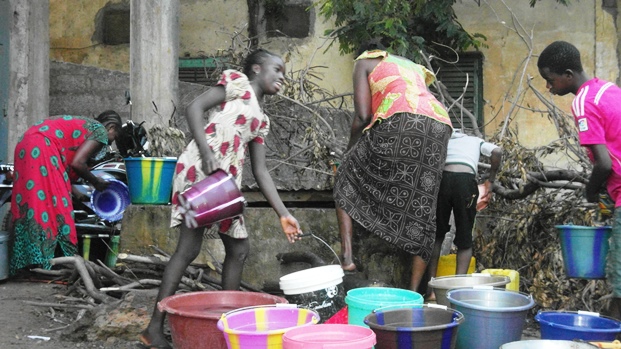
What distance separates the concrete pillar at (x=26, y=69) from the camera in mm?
8289

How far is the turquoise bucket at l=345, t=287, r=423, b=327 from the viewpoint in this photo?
3680mm

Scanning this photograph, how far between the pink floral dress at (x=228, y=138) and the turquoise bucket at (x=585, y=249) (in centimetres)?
179

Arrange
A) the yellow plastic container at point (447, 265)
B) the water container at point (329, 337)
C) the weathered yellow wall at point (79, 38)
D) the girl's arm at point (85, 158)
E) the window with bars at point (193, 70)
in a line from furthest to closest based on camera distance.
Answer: the weathered yellow wall at point (79, 38) → the window with bars at point (193, 70) → the girl's arm at point (85, 158) → the yellow plastic container at point (447, 265) → the water container at point (329, 337)

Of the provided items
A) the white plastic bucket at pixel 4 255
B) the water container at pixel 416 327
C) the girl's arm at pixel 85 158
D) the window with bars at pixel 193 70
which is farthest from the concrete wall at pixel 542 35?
the water container at pixel 416 327

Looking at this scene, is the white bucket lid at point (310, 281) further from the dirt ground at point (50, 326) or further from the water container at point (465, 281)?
the dirt ground at point (50, 326)

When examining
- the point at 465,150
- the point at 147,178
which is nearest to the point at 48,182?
the point at 147,178

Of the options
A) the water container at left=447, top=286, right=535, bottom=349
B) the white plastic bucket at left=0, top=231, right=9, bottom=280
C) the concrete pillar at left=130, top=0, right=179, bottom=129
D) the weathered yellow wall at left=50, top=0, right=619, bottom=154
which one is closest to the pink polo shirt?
the water container at left=447, top=286, right=535, bottom=349

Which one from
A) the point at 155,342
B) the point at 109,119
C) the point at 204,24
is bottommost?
A: the point at 155,342

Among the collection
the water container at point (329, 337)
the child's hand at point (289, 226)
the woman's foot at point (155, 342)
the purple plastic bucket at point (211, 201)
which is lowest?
the woman's foot at point (155, 342)

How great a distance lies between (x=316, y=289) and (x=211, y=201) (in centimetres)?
69

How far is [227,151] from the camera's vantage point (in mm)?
4121

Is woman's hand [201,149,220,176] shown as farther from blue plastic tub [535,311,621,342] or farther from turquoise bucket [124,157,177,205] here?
blue plastic tub [535,311,621,342]

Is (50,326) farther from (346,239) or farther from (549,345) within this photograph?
(549,345)

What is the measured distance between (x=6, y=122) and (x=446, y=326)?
639 centimetres
